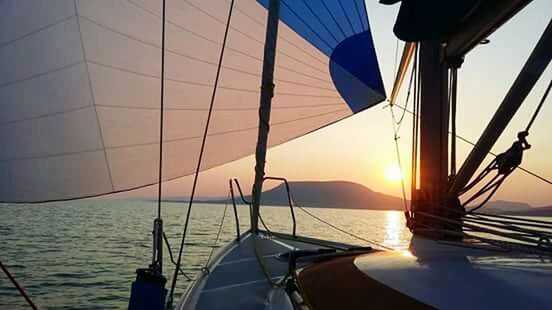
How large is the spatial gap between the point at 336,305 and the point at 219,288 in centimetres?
117

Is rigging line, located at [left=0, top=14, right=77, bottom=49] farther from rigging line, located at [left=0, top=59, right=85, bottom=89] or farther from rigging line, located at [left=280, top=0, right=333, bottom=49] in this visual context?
rigging line, located at [left=280, top=0, right=333, bottom=49]

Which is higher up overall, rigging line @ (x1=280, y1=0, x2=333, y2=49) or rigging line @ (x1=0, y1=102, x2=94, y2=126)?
rigging line @ (x1=280, y1=0, x2=333, y2=49)

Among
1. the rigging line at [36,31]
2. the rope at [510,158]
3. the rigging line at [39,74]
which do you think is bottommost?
the rope at [510,158]

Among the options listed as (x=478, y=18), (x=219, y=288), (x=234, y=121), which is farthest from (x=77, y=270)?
(x=478, y=18)

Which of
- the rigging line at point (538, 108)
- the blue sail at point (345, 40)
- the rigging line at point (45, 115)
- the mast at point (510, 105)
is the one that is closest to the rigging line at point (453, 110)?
the mast at point (510, 105)

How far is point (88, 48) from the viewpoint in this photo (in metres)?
3.67

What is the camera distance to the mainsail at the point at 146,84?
135 inches

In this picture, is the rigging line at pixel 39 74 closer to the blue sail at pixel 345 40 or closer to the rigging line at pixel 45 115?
the rigging line at pixel 45 115

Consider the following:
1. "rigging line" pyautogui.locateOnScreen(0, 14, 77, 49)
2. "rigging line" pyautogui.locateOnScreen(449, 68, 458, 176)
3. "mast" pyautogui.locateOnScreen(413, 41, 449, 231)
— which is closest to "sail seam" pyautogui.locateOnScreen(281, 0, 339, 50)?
"mast" pyautogui.locateOnScreen(413, 41, 449, 231)

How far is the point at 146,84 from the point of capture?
398 cm

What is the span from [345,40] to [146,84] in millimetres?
2058

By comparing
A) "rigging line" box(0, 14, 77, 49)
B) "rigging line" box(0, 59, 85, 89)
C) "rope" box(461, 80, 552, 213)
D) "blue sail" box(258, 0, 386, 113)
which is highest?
"blue sail" box(258, 0, 386, 113)

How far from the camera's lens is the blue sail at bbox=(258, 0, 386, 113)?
191 inches

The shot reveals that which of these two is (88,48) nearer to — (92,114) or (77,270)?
(92,114)
